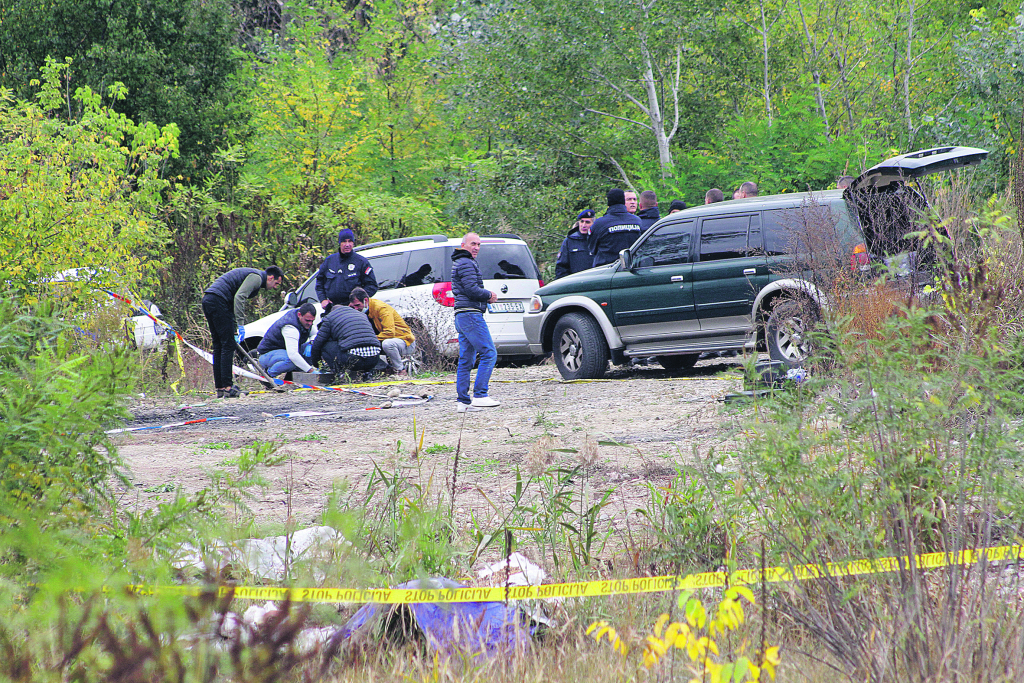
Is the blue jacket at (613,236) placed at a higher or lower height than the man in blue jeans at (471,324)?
higher

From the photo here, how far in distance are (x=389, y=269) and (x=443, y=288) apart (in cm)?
99

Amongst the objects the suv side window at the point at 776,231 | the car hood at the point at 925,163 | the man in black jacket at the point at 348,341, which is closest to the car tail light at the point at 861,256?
the car hood at the point at 925,163

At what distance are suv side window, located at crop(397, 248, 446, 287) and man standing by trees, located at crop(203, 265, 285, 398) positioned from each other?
277 cm

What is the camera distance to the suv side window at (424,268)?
13.5 metres

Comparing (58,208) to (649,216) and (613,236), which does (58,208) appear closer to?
(613,236)

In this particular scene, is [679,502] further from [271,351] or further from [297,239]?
[297,239]

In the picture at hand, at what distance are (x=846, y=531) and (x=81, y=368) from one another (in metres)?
2.47

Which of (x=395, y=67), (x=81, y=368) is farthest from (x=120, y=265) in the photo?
(x=395, y=67)

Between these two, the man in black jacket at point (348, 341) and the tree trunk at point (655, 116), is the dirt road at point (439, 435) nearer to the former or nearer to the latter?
the man in black jacket at point (348, 341)

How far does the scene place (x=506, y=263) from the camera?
1348 cm

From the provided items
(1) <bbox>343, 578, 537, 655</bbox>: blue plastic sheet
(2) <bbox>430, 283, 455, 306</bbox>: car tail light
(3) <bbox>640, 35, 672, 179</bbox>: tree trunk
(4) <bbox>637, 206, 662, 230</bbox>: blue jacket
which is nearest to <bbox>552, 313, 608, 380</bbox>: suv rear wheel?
(4) <bbox>637, 206, 662, 230</bbox>: blue jacket

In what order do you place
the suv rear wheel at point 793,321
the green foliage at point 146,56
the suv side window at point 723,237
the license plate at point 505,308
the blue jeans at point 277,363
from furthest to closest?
the green foliage at point 146,56
the license plate at point 505,308
the blue jeans at point 277,363
the suv side window at point 723,237
the suv rear wheel at point 793,321

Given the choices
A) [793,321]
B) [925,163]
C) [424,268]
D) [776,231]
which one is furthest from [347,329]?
[925,163]

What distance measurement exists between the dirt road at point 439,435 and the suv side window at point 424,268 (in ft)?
7.40
